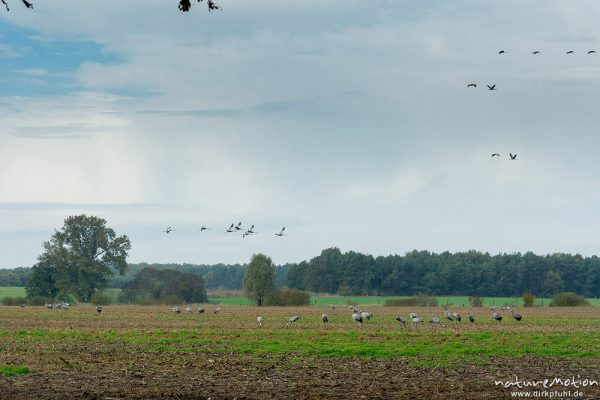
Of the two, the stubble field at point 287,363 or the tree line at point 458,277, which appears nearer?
the stubble field at point 287,363

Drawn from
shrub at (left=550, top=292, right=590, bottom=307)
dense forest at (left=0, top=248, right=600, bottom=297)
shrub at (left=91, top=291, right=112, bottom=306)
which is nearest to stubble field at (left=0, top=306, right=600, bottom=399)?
shrub at (left=550, top=292, right=590, bottom=307)

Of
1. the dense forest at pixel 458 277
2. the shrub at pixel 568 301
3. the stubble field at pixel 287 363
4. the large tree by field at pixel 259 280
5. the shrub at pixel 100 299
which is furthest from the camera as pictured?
the dense forest at pixel 458 277

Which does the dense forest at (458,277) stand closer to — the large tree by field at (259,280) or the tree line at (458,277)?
the tree line at (458,277)

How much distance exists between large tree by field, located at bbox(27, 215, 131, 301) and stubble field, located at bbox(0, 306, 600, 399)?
86061 mm

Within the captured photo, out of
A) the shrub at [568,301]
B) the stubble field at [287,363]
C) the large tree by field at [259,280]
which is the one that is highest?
the large tree by field at [259,280]

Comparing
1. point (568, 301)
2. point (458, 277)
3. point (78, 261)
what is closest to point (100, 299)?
point (78, 261)

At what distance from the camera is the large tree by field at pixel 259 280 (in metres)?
115

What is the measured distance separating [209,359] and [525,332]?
21.3 m

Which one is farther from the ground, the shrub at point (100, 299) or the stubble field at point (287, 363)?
the shrub at point (100, 299)

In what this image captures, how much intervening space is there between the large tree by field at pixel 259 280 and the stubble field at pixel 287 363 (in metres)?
71.6

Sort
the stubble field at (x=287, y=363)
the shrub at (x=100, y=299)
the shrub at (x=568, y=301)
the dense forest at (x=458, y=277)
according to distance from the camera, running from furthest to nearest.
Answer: the dense forest at (x=458, y=277) → the shrub at (x=100, y=299) → the shrub at (x=568, y=301) → the stubble field at (x=287, y=363)

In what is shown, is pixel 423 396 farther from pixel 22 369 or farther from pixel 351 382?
pixel 22 369

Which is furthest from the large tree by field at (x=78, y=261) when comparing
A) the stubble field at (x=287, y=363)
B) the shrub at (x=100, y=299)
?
the stubble field at (x=287, y=363)

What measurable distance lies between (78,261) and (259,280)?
99.6 feet
